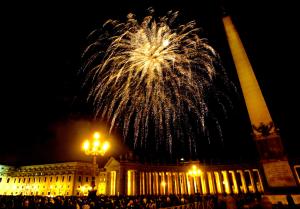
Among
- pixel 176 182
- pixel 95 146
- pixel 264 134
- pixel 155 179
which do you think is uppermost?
pixel 264 134

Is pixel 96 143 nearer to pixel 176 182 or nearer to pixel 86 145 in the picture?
pixel 86 145

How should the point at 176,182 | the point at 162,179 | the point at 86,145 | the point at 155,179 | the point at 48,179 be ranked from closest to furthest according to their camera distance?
the point at 86,145, the point at 162,179, the point at 176,182, the point at 155,179, the point at 48,179

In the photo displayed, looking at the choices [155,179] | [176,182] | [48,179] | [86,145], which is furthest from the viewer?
[48,179]

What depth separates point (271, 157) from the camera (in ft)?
44.8

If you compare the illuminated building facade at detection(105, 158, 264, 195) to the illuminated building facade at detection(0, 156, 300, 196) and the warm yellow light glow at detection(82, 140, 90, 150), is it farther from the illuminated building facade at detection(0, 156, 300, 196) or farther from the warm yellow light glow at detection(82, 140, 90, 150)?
the warm yellow light glow at detection(82, 140, 90, 150)

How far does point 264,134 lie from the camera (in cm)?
1408

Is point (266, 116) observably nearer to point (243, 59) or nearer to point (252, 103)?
point (252, 103)

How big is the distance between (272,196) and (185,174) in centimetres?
4180

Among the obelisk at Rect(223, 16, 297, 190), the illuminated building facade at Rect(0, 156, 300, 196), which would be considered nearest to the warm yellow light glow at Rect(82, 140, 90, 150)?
the obelisk at Rect(223, 16, 297, 190)

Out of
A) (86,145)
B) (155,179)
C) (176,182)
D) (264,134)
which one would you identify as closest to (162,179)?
(155,179)

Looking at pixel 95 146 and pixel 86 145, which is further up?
pixel 86 145

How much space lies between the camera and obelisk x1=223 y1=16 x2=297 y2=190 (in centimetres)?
1302

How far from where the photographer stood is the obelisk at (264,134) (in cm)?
1302

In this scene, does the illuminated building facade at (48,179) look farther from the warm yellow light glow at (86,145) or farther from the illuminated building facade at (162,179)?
the warm yellow light glow at (86,145)
